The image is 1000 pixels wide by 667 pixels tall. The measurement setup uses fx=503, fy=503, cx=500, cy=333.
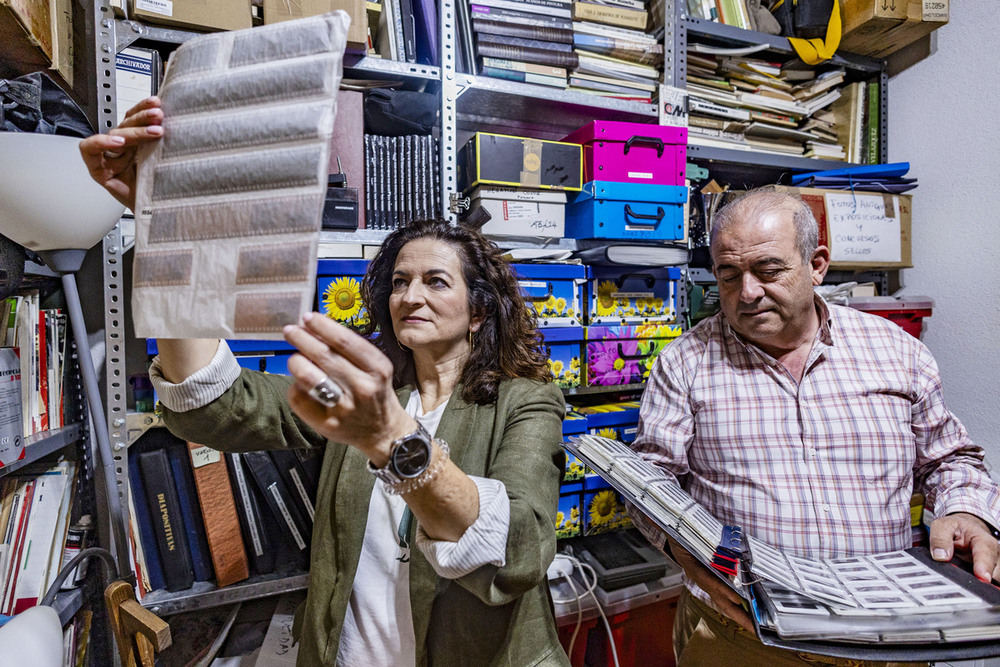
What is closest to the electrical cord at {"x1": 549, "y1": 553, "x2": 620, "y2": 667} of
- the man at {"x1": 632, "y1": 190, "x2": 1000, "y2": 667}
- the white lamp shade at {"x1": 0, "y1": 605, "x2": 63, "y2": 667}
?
the man at {"x1": 632, "y1": 190, "x2": 1000, "y2": 667}

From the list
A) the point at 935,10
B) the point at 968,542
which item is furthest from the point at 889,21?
the point at 968,542

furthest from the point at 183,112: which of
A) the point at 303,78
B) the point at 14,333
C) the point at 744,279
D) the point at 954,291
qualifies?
the point at 954,291

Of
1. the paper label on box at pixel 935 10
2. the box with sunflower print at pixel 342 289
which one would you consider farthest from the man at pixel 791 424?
the paper label on box at pixel 935 10

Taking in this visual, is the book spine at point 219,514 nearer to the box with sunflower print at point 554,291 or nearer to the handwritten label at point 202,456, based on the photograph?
the handwritten label at point 202,456

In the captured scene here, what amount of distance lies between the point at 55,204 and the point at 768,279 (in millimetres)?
1395

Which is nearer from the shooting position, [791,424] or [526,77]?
[791,424]

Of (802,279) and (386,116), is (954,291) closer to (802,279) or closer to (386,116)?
(802,279)

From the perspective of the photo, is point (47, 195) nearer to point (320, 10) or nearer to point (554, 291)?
→ point (320, 10)

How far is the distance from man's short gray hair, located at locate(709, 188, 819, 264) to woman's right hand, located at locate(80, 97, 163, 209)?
1102 millimetres

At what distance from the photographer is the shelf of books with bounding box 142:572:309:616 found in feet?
3.94

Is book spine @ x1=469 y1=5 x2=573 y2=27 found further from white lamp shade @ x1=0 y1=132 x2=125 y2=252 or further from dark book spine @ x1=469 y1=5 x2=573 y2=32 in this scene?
white lamp shade @ x1=0 y1=132 x2=125 y2=252

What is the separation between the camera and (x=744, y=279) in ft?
3.71

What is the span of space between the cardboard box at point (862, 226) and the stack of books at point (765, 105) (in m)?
0.30

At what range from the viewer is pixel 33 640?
68cm
